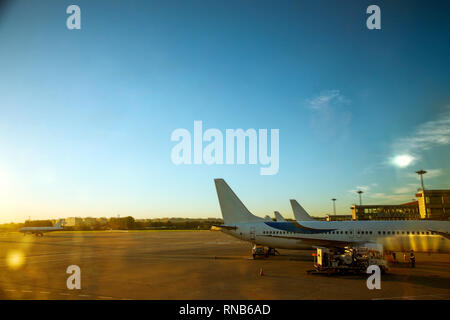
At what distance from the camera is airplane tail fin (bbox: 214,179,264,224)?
3288cm

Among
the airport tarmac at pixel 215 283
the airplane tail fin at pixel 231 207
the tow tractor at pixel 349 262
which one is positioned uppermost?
the airplane tail fin at pixel 231 207

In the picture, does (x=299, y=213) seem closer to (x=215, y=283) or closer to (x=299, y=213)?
(x=299, y=213)

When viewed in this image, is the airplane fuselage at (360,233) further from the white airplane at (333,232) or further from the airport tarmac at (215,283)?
the airport tarmac at (215,283)

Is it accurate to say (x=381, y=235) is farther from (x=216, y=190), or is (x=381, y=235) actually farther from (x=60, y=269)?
(x=60, y=269)

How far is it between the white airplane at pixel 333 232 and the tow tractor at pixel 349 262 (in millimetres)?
2050

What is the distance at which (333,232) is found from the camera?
28547 millimetres

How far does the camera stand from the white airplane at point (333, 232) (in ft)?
84.4

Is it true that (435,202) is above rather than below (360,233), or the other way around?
above

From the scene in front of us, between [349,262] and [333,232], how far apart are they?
6.45 meters

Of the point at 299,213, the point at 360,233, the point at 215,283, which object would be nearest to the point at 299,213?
the point at 299,213

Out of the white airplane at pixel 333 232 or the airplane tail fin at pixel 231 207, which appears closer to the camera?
the white airplane at pixel 333 232

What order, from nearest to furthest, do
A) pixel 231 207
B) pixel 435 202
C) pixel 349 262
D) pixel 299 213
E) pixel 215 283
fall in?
pixel 215 283 < pixel 349 262 < pixel 231 207 < pixel 299 213 < pixel 435 202

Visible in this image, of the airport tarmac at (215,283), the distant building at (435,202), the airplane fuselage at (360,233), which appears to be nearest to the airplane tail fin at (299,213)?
the airplane fuselage at (360,233)

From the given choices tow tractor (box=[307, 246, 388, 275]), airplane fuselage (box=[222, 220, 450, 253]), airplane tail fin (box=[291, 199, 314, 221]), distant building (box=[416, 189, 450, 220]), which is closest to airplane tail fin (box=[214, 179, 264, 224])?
airplane fuselage (box=[222, 220, 450, 253])
